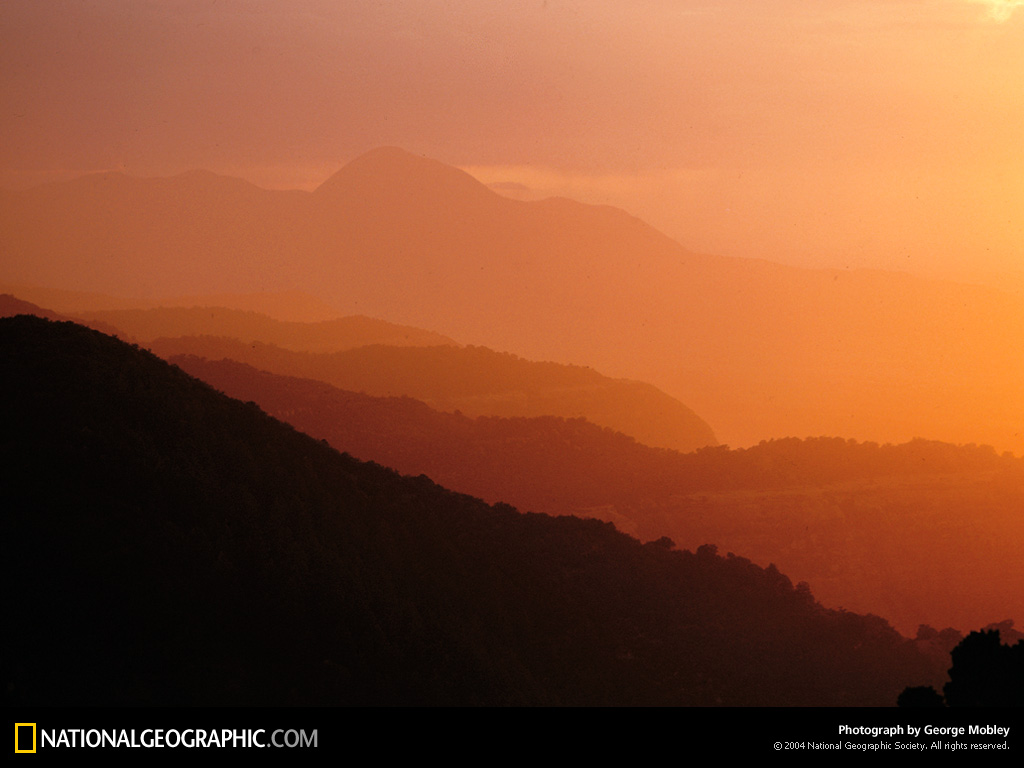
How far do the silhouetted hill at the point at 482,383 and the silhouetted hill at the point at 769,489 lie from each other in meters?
24.2

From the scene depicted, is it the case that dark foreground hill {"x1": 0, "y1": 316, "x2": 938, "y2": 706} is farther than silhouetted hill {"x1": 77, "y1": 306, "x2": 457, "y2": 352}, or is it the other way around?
silhouetted hill {"x1": 77, "y1": 306, "x2": 457, "y2": 352}

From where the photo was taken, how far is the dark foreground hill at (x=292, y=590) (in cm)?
2005

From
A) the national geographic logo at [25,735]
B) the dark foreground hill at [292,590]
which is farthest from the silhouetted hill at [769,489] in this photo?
the national geographic logo at [25,735]

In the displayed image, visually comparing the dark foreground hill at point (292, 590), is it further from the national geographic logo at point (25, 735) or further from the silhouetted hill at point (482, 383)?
the silhouetted hill at point (482, 383)

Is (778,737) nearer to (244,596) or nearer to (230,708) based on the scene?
(230,708)

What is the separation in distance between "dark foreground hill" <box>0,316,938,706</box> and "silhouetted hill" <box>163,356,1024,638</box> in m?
27.8

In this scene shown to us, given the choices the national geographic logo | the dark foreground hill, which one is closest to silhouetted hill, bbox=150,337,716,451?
the dark foreground hill

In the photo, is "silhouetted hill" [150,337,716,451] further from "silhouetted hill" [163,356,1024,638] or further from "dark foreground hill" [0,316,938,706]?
"dark foreground hill" [0,316,938,706]

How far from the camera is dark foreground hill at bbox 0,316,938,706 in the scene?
20.0 m

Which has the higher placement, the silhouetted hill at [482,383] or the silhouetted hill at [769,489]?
the silhouetted hill at [482,383]

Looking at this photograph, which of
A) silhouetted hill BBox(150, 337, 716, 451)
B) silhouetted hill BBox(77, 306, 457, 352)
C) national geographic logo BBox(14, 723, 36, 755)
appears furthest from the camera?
silhouetted hill BBox(77, 306, 457, 352)

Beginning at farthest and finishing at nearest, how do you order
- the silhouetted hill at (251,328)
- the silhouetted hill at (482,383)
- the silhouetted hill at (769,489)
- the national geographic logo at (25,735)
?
the silhouetted hill at (251,328)
the silhouetted hill at (482,383)
the silhouetted hill at (769,489)
the national geographic logo at (25,735)

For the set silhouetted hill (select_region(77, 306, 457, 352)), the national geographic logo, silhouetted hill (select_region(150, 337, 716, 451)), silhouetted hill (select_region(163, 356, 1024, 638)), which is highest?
silhouetted hill (select_region(77, 306, 457, 352))

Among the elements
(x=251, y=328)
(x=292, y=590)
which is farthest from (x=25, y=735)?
(x=251, y=328)
